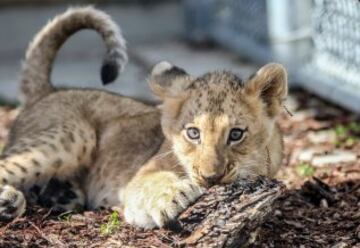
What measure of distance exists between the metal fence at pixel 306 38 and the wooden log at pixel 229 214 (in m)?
2.29

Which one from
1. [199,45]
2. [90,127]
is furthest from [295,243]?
[199,45]

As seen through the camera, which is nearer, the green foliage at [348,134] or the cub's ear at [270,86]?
the cub's ear at [270,86]

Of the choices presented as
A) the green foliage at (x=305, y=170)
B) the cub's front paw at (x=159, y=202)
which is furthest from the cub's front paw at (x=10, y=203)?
the green foliage at (x=305, y=170)

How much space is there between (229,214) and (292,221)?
88 cm

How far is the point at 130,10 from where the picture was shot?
32.3 feet

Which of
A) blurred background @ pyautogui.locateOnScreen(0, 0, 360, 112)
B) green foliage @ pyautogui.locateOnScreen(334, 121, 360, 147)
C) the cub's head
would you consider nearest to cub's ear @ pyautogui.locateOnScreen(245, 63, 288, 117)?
the cub's head

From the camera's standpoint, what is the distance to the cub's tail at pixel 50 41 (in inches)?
220

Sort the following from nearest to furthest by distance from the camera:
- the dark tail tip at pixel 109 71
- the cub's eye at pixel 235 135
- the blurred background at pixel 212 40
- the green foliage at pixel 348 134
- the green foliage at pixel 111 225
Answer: the cub's eye at pixel 235 135
the green foliage at pixel 111 225
the dark tail tip at pixel 109 71
the green foliage at pixel 348 134
the blurred background at pixel 212 40

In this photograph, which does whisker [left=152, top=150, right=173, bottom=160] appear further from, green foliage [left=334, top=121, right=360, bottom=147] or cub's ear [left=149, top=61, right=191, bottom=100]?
green foliage [left=334, top=121, right=360, bottom=147]

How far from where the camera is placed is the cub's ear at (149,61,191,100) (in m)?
4.36

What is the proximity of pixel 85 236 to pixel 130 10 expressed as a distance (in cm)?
605

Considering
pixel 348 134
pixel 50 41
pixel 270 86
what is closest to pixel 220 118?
pixel 270 86

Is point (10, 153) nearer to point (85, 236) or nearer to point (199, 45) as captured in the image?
point (85, 236)

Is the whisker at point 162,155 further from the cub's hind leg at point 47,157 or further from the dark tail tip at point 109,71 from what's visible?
the dark tail tip at point 109,71
